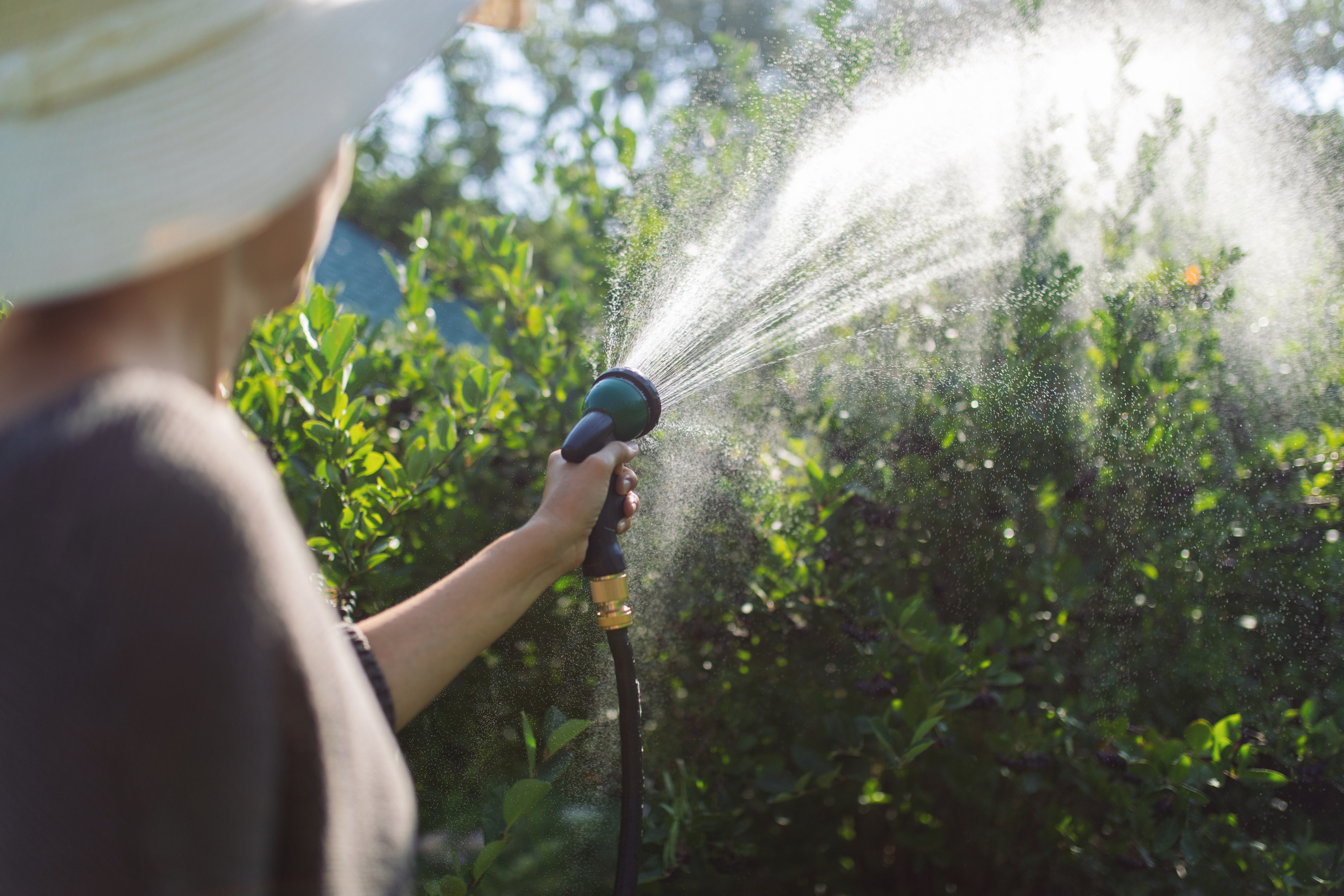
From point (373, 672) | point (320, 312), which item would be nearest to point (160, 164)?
point (373, 672)

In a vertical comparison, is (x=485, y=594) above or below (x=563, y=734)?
above

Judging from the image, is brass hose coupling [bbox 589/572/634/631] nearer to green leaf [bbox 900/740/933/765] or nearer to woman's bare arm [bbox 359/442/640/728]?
woman's bare arm [bbox 359/442/640/728]

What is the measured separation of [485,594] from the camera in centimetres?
126

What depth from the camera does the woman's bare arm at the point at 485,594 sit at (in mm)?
1189

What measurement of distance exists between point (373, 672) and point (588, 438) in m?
0.49

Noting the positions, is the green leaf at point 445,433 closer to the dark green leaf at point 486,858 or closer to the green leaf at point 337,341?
the green leaf at point 337,341

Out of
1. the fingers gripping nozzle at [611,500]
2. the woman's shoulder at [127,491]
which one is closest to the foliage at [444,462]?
the fingers gripping nozzle at [611,500]

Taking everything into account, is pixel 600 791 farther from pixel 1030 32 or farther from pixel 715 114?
pixel 1030 32

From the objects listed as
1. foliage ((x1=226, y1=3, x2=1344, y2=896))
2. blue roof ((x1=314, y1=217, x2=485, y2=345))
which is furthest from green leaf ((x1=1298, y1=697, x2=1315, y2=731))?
blue roof ((x1=314, y1=217, x2=485, y2=345))

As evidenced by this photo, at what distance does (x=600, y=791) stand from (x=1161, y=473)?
58.2 inches

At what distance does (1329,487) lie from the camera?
201 cm

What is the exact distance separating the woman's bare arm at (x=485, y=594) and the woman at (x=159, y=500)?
0.41 metres

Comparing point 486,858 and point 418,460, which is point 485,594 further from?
point 418,460

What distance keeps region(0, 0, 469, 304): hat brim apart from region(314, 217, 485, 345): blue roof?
6078mm
